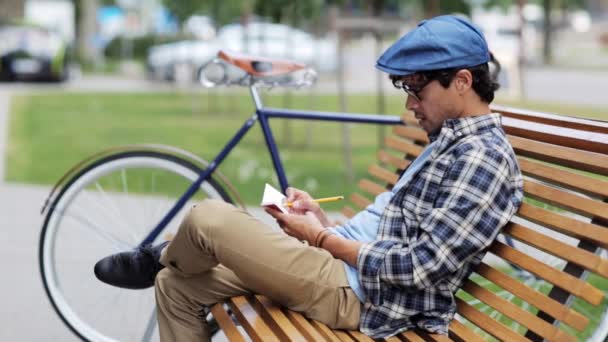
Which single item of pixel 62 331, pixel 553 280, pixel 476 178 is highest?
pixel 476 178

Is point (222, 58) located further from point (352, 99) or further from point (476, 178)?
point (352, 99)

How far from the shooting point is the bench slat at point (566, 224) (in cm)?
245

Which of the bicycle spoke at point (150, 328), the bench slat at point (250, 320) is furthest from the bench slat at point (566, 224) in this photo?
the bicycle spoke at point (150, 328)

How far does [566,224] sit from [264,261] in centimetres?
85

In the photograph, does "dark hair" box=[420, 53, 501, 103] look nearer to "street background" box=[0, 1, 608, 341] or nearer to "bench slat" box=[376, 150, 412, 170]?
"bench slat" box=[376, 150, 412, 170]

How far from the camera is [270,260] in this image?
8.86 feet

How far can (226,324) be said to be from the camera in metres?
2.81

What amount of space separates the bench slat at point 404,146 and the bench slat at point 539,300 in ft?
3.00

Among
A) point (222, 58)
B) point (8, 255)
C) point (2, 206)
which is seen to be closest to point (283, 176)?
point (222, 58)

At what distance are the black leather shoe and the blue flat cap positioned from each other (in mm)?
1040

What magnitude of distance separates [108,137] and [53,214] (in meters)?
7.15

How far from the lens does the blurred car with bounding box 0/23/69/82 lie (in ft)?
69.1

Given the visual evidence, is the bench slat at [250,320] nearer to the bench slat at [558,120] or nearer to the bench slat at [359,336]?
the bench slat at [359,336]

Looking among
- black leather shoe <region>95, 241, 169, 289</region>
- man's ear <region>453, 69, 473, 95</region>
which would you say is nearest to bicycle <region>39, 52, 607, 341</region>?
black leather shoe <region>95, 241, 169, 289</region>
